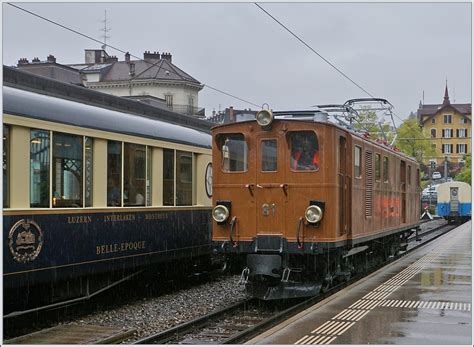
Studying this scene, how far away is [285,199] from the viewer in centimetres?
1096

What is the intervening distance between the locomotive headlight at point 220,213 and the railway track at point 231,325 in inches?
55.1

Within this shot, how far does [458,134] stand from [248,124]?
78.1 meters

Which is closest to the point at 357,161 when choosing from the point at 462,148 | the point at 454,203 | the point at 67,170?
the point at 67,170

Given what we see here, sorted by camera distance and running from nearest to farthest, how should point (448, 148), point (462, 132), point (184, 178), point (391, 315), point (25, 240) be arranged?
point (25, 240) < point (391, 315) < point (184, 178) < point (462, 132) < point (448, 148)

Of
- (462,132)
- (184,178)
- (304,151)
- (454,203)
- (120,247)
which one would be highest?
(462,132)

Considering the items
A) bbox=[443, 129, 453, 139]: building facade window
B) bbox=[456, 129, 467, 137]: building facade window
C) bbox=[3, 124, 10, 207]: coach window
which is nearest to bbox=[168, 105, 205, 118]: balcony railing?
bbox=[3, 124, 10, 207]: coach window

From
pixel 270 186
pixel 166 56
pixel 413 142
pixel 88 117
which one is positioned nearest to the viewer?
pixel 88 117

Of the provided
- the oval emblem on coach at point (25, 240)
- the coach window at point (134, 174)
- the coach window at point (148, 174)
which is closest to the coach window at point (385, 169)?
the coach window at point (148, 174)

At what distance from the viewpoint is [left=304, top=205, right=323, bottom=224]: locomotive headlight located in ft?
34.9

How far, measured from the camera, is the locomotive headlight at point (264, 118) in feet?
36.5

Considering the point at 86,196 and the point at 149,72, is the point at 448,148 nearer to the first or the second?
the point at 149,72

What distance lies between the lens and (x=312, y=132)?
1101 cm

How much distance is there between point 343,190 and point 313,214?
987mm

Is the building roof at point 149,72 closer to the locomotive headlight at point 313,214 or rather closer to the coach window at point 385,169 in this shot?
the coach window at point 385,169
